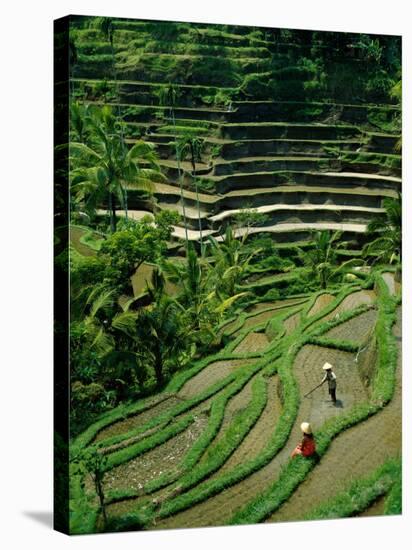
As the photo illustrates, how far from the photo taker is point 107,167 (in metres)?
10.2

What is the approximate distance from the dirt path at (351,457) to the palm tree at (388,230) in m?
0.95

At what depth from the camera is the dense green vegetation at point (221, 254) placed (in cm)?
986

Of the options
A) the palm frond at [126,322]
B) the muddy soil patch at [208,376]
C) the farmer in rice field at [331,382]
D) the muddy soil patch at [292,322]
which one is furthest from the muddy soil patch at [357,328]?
the palm frond at [126,322]

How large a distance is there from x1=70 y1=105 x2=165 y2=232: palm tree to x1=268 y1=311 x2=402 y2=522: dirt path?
101 inches

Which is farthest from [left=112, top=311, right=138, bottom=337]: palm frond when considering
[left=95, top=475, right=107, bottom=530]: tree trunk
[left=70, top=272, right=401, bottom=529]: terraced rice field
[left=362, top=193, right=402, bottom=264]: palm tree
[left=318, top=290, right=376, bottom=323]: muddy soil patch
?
[left=362, top=193, right=402, bottom=264]: palm tree

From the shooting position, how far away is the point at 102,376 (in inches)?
390

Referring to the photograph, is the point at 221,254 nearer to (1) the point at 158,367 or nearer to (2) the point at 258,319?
(2) the point at 258,319

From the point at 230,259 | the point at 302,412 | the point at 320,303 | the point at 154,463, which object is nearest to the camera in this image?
the point at 154,463

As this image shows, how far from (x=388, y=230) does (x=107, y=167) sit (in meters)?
2.57

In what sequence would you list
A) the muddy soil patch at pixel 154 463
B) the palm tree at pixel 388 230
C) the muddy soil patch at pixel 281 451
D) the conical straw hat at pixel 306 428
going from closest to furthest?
the muddy soil patch at pixel 154 463 < the muddy soil patch at pixel 281 451 < the conical straw hat at pixel 306 428 < the palm tree at pixel 388 230

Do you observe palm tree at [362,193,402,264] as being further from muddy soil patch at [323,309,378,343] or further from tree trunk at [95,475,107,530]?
tree trunk at [95,475,107,530]

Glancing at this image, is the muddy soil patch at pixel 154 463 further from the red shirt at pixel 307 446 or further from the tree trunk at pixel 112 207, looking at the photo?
the tree trunk at pixel 112 207

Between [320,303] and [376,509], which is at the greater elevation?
[320,303]

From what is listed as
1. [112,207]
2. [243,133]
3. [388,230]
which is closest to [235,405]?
[112,207]
